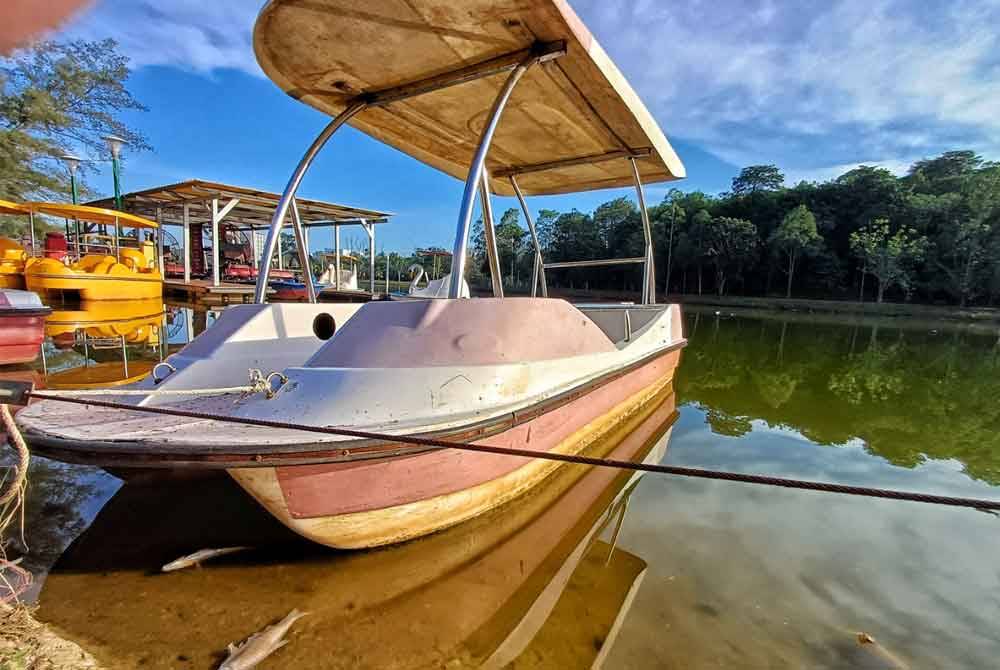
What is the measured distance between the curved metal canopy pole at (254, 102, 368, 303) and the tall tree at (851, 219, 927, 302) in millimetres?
36794

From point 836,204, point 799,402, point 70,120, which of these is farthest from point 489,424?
point 836,204

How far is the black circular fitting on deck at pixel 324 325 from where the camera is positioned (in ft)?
12.2

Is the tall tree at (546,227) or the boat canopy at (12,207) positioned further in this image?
the tall tree at (546,227)

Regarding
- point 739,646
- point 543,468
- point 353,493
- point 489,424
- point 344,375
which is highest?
point 344,375

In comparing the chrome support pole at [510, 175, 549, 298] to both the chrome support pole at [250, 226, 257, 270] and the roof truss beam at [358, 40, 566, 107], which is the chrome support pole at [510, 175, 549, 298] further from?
the chrome support pole at [250, 226, 257, 270]

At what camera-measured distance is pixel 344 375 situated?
2422 mm

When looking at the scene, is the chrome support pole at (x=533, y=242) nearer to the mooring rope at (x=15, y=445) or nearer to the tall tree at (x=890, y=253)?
the mooring rope at (x=15, y=445)

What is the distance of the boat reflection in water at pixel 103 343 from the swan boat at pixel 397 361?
9.47 ft

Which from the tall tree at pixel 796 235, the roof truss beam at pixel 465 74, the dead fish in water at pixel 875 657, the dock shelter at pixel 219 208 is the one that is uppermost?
the tall tree at pixel 796 235

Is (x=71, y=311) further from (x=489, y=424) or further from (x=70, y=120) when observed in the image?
(x=489, y=424)

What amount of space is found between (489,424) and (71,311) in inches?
610

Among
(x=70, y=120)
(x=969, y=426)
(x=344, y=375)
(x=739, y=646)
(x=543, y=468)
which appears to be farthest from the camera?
(x=70, y=120)

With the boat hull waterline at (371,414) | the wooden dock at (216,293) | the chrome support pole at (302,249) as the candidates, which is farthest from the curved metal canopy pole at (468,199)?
the wooden dock at (216,293)

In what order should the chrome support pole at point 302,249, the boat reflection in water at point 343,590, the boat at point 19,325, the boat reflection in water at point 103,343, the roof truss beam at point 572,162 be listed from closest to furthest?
the boat reflection in water at point 343,590, the chrome support pole at point 302,249, the roof truss beam at point 572,162, the boat reflection in water at point 103,343, the boat at point 19,325
